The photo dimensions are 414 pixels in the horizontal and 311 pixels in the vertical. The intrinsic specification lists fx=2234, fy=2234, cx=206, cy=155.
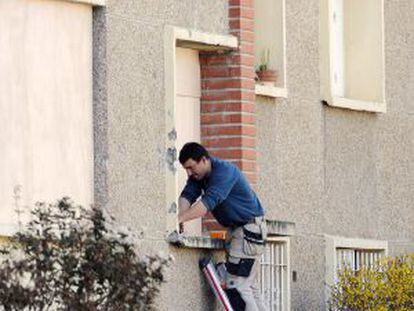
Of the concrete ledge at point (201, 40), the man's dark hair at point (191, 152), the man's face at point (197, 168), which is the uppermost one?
the concrete ledge at point (201, 40)

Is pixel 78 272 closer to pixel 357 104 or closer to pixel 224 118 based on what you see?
pixel 224 118

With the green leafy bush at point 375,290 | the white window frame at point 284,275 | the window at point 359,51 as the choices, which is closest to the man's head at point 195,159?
the white window frame at point 284,275

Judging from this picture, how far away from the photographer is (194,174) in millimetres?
17859

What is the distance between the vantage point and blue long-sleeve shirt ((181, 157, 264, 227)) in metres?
17.8

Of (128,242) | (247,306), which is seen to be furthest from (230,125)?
(128,242)

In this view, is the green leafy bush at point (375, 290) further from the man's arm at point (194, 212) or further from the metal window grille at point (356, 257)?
the man's arm at point (194, 212)

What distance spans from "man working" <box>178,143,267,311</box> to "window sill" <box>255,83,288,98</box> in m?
1.44

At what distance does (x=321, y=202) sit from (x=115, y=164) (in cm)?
385

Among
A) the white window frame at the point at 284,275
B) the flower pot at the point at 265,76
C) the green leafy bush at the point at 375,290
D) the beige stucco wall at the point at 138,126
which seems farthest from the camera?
the green leafy bush at the point at 375,290

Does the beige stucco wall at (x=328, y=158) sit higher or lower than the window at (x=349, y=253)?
higher

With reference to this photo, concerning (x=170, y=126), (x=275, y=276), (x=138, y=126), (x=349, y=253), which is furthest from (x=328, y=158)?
(x=138, y=126)

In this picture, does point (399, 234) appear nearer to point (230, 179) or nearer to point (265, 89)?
point (265, 89)

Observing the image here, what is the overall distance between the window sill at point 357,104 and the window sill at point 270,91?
1.00m

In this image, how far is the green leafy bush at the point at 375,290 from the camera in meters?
20.2
